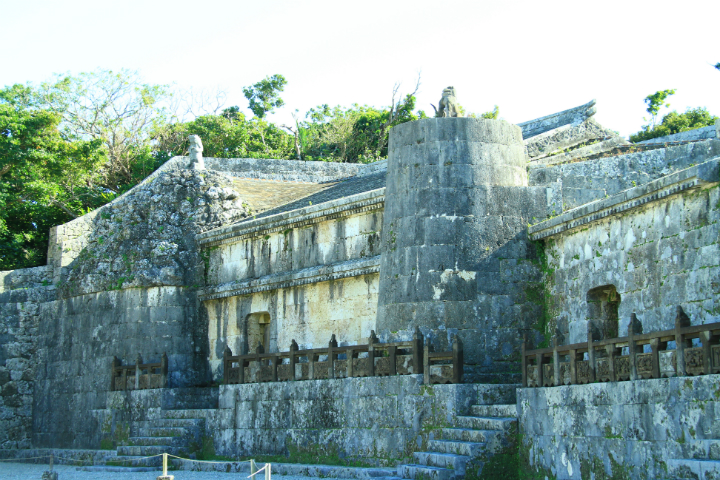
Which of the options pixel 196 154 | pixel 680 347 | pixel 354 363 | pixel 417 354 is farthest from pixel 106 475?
pixel 680 347

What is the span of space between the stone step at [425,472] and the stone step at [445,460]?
94 mm

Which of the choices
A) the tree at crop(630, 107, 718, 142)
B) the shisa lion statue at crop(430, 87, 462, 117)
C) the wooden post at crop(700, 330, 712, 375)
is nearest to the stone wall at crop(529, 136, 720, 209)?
the shisa lion statue at crop(430, 87, 462, 117)

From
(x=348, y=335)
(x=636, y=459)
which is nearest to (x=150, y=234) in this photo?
(x=348, y=335)

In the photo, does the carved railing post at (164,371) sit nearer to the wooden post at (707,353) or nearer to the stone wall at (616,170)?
the stone wall at (616,170)

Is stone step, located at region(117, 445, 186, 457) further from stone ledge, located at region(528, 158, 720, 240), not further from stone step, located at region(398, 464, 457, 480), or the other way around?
stone ledge, located at region(528, 158, 720, 240)

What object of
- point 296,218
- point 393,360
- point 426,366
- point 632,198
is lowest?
point 426,366

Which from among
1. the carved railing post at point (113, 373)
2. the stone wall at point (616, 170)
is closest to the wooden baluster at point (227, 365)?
the carved railing post at point (113, 373)

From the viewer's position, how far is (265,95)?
47.3 meters

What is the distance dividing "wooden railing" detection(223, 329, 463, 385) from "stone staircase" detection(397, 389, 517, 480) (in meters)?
0.87

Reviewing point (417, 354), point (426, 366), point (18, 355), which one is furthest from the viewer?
point (18, 355)

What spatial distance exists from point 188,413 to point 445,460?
898 cm

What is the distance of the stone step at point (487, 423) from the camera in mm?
14547

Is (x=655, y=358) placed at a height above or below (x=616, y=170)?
below

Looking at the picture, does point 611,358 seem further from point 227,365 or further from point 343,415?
point 227,365
